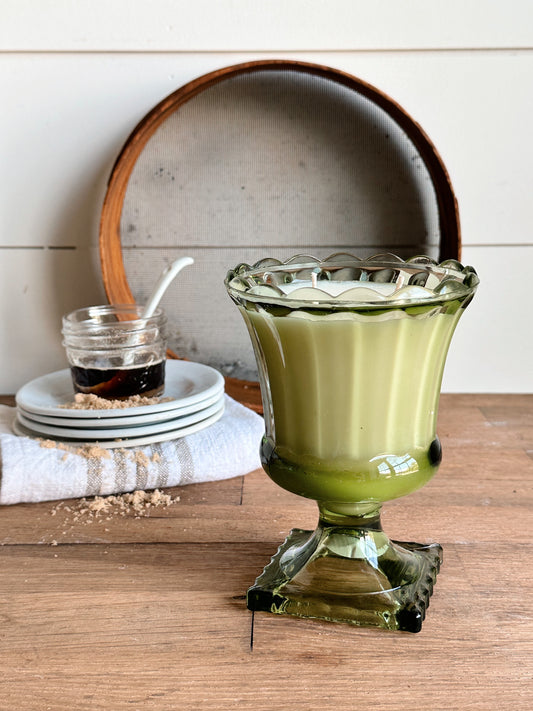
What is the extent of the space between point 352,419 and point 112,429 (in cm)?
38

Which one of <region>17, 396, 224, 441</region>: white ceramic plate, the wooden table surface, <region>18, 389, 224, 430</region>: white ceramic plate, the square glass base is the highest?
<region>18, 389, 224, 430</region>: white ceramic plate

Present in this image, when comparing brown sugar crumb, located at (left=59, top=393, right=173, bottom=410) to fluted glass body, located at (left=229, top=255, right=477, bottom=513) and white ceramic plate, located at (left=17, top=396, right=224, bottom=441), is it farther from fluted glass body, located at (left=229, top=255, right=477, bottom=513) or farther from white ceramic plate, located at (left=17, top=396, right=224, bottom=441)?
fluted glass body, located at (left=229, top=255, right=477, bottom=513)

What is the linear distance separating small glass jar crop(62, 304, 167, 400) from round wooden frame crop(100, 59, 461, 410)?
0.16 m

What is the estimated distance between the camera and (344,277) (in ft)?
2.17

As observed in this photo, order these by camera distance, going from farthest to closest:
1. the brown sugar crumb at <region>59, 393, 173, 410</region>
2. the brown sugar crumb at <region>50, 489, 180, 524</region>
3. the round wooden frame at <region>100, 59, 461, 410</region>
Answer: the round wooden frame at <region>100, 59, 461, 410</region> → the brown sugar crumb at <region>59, 393, 173, 410</region> → the brown sugar crumb at <region>50, 489, 180, 524</region>

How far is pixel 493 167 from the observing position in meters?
1.10

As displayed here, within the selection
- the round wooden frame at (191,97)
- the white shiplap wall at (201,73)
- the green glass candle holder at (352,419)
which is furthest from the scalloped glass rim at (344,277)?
the white shiplap wall at (201,73)

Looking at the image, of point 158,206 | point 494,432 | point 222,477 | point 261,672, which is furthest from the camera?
point 158,206

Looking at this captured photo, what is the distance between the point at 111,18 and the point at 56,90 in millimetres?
129

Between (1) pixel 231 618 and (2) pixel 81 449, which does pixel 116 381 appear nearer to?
(2) pixel 81 449

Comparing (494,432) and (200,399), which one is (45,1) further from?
(494,432)

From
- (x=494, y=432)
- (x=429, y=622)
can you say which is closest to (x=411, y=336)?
(x=429, y=622)

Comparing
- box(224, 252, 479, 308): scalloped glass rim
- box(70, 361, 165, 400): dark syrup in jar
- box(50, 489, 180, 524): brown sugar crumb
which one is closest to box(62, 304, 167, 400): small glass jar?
box(70, 361, 165, 400): dark syrup in jar

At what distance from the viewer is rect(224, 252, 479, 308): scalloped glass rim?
51 centimetres
